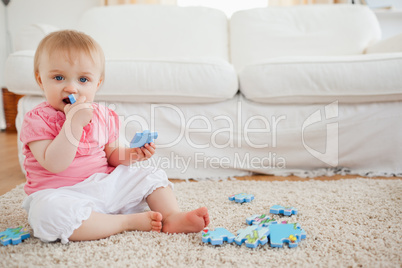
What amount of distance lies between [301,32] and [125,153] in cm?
152

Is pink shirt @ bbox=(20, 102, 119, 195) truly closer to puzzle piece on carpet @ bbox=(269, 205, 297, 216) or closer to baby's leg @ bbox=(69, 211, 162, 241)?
baby's leg @ bbox=(69, 211, 162, 241)

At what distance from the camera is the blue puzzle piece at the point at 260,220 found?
83cm

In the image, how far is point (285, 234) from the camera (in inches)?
29.5

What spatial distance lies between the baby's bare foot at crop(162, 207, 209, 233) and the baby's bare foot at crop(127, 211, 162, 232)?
3 cm

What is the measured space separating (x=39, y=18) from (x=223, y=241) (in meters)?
3.05

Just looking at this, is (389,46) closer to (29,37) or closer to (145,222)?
(145,222)

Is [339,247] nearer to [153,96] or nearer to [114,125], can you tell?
[114,125]

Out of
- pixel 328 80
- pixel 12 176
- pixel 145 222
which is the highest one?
pixel 328 80

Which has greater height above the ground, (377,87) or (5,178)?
(377,87)

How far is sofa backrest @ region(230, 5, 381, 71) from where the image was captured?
6.48 feet

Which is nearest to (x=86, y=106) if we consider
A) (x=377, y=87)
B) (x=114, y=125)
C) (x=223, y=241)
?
(x=114, y=125)

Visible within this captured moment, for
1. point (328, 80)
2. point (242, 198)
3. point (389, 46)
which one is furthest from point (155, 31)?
point (242, 198)

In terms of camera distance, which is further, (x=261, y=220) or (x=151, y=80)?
(x=151, y=80)

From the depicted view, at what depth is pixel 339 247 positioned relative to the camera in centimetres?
72
